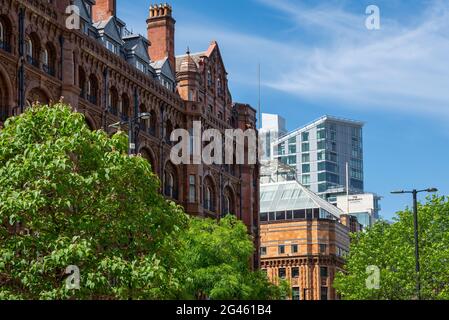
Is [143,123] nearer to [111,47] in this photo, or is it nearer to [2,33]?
[111,47]

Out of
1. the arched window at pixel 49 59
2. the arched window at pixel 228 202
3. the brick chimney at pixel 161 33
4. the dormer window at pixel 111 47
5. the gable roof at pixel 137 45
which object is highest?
the brick chimney at pixel 161 33

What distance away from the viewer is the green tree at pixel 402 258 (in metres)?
68.9

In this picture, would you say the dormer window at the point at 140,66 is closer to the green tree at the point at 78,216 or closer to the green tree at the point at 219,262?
the green tree at the point at 219,262

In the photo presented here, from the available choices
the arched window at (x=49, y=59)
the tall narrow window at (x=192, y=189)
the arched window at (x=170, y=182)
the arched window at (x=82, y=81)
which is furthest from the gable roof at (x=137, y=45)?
the arched window at (x=49, y=59)

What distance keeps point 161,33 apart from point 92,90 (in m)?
18.6

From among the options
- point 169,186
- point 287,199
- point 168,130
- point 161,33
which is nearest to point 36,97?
point 169,186

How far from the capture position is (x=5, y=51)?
2227 inches

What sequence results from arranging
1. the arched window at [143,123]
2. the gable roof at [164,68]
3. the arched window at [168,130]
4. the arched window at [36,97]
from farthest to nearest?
the gable roof at [164,68] → the arched window at [168,130] → the arched window at [143,123] → the arched window at [36,97]

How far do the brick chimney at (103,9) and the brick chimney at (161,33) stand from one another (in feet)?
25.0

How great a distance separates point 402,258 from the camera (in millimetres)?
70062
